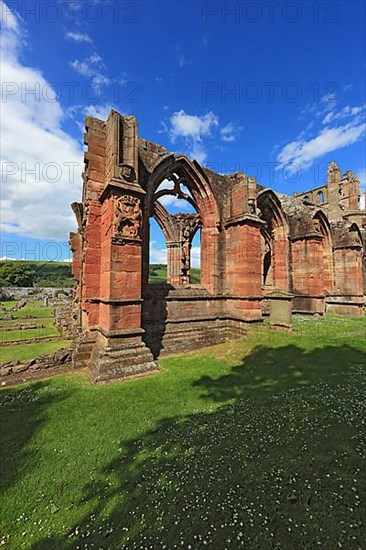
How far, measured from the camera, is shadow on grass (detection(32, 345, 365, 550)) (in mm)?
2002

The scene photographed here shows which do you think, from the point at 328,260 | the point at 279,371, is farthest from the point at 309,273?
the point at 279,371

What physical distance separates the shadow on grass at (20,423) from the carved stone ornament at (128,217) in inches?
150

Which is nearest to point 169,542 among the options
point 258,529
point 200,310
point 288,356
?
point 258,529

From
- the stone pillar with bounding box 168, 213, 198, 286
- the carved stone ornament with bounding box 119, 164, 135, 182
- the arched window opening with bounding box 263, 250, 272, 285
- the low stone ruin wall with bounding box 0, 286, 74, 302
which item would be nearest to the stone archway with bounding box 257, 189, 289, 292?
the arched window opening with bounding box 263, 250, 272, 285

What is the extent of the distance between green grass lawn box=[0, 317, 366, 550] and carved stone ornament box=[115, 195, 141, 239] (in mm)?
3584

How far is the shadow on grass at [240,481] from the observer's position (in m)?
2.00

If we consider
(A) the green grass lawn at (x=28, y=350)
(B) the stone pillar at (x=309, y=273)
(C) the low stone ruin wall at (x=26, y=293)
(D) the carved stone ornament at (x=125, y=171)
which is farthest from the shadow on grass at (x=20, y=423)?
(C) the low stone ruin wall at (x=26, y=293)

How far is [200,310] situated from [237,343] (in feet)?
5.56

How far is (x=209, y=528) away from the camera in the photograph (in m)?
2.06

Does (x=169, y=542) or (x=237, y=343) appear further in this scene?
(x=237, y=343)

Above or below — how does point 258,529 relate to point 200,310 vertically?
below

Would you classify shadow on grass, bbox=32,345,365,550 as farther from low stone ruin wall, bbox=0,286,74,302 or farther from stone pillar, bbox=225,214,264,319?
low stone ruin wall, bbox=0,286,74,302

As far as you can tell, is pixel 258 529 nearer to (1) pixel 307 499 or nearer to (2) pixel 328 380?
(1) pixel 307 499

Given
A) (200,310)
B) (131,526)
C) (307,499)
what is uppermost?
(200,310)
